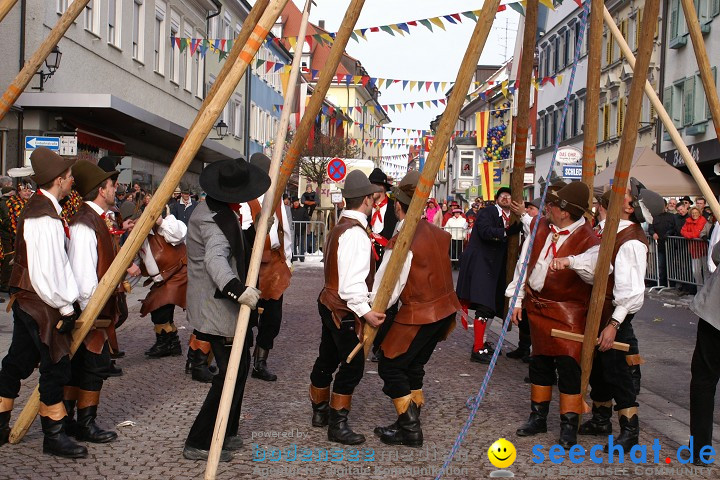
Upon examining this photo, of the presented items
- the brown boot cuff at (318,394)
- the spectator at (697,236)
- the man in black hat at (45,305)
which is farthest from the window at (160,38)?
the man in black hat at (45,305)

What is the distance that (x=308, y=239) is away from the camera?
94.9 ft

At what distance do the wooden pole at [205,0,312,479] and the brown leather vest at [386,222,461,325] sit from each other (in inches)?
47.2

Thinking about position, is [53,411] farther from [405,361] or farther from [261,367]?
[261,367]

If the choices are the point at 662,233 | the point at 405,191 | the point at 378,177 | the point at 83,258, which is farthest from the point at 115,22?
the point at 83,258

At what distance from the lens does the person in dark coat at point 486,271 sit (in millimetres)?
10164

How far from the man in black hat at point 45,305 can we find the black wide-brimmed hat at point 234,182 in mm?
969

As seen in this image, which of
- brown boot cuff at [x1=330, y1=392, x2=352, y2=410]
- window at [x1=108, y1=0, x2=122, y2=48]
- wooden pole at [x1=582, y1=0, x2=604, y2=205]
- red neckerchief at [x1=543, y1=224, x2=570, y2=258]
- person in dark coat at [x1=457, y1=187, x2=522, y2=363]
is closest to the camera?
brown boot cuff at [x1=330, y1=392, x2=352, y2=410]

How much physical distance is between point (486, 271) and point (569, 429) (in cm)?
399

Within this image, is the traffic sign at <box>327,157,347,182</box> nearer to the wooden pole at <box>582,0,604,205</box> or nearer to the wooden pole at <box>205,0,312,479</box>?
the wooden pole at <box>582,0,604,205</box>

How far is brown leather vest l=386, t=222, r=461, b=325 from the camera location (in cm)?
630

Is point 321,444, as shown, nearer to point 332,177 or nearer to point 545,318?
point 545,318

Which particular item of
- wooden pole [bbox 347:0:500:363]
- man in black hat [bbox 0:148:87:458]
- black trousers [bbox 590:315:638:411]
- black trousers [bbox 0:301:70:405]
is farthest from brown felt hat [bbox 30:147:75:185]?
black trousers [bbox 590:315:638:411]

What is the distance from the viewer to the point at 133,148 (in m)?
29.1

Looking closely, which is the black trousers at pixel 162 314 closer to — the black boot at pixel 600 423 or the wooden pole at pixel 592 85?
the wooden pole at pixel 592 85
